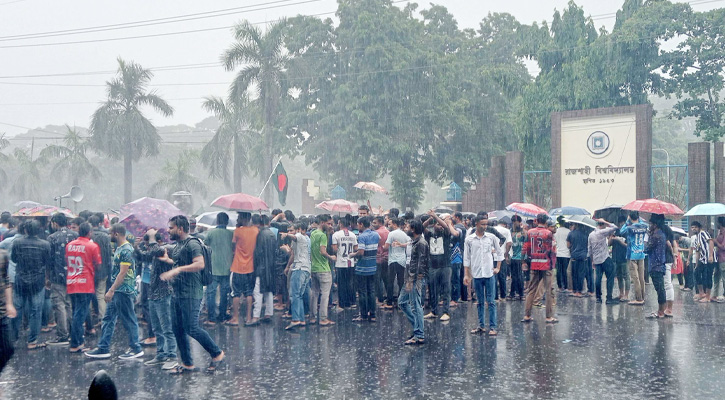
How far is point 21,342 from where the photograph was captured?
10102 millimetres

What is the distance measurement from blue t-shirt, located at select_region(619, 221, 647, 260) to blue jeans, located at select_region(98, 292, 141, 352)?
31.4 feet

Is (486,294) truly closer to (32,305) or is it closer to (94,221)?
(94,221)

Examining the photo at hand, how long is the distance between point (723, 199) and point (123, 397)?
21858mm

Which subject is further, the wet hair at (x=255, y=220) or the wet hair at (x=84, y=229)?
the wet hair at (x=255, y=220)

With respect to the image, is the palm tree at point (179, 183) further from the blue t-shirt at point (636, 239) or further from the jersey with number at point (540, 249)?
the jersey with number at point (540, 249)

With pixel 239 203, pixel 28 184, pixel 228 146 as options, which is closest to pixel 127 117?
pixel 228 146

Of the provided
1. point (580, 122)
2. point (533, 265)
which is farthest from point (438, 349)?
point (580, 122)

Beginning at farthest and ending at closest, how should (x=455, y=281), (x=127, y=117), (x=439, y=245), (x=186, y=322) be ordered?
(x=127, y=117)
(x=455, y=281)
(x=439, y=245)
(x=186, y=322)

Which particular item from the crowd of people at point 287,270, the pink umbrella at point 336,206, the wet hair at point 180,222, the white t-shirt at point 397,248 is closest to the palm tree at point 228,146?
the pink umbrella at point 336,206

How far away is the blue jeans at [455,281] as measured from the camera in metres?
13.7

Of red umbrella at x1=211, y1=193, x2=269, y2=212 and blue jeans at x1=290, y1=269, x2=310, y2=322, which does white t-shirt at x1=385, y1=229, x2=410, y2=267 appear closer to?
blue jeans at x1=290, y1=269, x2=310, y2=322

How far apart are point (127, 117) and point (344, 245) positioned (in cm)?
3357

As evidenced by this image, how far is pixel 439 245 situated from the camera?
11.6 m

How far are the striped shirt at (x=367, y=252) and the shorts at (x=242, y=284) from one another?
6.08 ft
